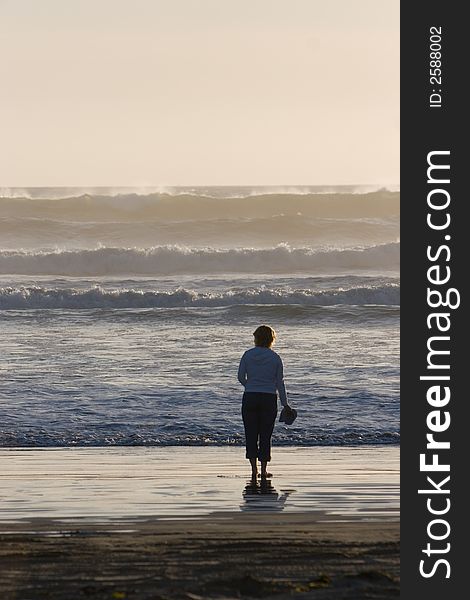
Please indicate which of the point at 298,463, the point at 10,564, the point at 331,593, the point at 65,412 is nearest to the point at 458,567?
the point at 331,593

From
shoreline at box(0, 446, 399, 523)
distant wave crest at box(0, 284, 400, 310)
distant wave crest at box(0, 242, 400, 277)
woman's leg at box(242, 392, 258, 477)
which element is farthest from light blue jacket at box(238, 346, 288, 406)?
distant wave crest at box(0, 242, 400, 277)

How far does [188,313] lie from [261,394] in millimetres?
18894

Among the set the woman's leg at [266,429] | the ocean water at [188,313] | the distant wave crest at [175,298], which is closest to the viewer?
the woman's leg at [266,429]

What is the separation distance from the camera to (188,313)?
98.1 ft

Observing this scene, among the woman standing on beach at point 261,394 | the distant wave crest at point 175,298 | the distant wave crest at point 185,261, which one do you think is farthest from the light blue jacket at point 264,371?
the distant wave crest at point 185,261

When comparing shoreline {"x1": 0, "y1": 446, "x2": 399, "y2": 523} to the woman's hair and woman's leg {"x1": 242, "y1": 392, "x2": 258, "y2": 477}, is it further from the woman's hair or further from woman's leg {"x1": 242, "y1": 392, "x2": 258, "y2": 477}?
the woman's hair

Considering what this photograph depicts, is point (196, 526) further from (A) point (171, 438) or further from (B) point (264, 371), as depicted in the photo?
(A) point (171, 438)

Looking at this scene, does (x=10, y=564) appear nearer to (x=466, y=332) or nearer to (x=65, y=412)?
(x=466, y=332)

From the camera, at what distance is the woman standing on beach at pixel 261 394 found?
433 inches

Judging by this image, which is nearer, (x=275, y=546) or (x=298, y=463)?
(x=275, y=546)

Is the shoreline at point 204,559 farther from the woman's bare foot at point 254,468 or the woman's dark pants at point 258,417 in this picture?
the woman's dark pants at point 258,417

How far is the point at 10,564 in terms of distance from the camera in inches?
270

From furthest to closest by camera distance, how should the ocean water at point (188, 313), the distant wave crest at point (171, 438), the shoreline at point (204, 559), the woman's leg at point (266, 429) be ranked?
1. the ocean water at point (188, 313)
2. the distant wave crest at point (171, 438)
3. the woman's leg at point (266, 429)
4. the shoreline at point (204, 559)

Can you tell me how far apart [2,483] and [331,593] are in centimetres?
498
